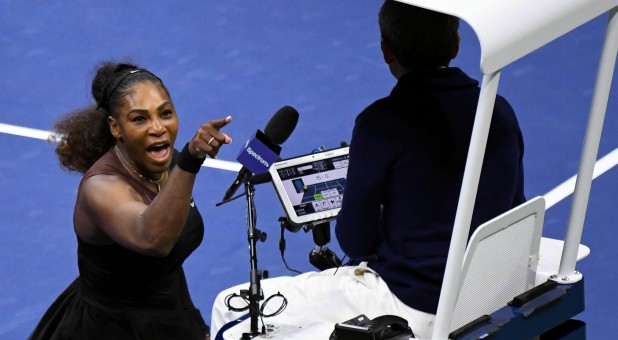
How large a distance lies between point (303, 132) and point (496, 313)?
4689mm

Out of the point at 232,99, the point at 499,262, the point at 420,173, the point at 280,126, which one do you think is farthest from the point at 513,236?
the point at 232,99

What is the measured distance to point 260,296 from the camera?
4.60 m

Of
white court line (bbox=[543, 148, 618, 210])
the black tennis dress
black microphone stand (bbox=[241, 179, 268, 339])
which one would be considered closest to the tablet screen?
the black tennis dress

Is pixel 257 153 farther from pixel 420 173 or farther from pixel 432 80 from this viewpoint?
pixel 432 80

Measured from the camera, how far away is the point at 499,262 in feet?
14.7

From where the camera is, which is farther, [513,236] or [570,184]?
[570,184]

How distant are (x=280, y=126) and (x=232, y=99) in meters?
5.11

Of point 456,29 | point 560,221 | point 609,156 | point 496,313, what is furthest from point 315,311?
point 609,156

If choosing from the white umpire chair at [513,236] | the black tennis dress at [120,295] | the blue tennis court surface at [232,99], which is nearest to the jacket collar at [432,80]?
the white umpire chair at [513,236]

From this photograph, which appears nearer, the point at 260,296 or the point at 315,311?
the point at 260,296

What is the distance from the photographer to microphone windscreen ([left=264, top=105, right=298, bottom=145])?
14.6 ft

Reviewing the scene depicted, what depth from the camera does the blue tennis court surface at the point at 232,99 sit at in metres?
7.68

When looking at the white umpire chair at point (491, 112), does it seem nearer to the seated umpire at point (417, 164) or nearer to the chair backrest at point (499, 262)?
the chair backrest at point (499, 262)

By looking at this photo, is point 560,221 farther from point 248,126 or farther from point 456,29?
point 456,29
